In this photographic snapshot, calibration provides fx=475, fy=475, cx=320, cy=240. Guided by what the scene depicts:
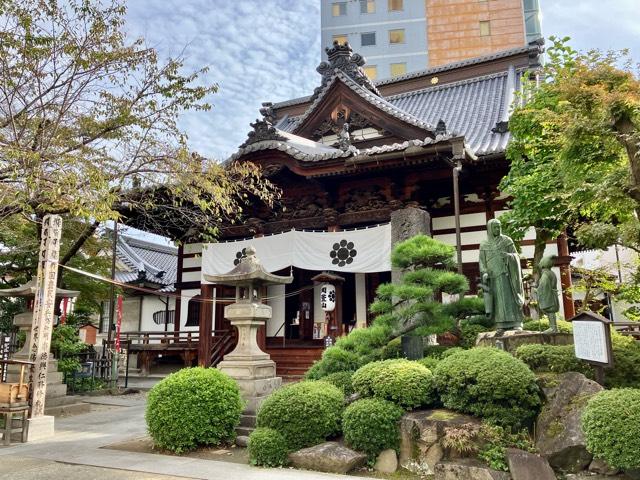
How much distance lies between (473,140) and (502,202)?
2327mm

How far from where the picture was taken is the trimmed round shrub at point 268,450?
20.3 ft

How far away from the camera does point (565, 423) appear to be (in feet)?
18.2

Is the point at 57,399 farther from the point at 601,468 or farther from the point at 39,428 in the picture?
the point at 601,468

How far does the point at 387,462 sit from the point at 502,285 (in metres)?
3.60

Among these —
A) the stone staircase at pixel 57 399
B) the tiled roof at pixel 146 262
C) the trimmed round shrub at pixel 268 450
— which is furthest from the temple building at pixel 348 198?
the tiled roof at pixel 146 262

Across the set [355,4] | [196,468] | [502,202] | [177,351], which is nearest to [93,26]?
[196,468]

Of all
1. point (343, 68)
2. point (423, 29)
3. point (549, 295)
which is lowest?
point (549, 295)

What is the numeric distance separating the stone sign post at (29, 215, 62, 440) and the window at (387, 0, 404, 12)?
3691 centimetres

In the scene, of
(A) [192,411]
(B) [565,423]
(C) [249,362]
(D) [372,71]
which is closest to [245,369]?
(C) [249,362]

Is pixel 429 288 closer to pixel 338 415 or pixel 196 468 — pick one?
pixel 338 415

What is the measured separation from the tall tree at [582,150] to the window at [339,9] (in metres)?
33.2

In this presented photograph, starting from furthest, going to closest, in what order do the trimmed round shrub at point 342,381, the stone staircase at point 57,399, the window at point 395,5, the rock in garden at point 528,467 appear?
the window at point 395,5 → the stone staircase at point 57,399 → the trimmed round shrub at point 342,381 → the rock in garden at point 528,467

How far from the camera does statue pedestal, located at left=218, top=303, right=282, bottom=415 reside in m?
8.62

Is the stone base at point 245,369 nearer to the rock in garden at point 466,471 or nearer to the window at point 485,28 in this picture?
the rock in garden at point 466,471
